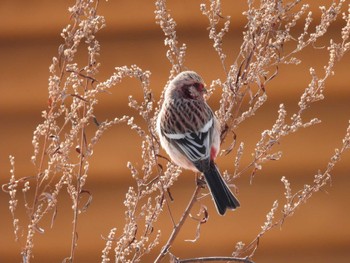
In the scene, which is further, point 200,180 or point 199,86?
point 199,86

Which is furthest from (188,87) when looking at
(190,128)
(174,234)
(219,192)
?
(174,234)

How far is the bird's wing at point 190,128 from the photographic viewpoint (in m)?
3.52

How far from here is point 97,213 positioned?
4863 millimetres

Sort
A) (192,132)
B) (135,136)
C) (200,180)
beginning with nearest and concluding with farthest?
1. (200,180)
2. (192,132)
3. (135,136)

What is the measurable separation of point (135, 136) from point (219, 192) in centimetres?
167

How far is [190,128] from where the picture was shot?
12.3ft

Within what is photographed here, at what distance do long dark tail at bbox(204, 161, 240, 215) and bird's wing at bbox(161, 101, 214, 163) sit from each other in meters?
0.10

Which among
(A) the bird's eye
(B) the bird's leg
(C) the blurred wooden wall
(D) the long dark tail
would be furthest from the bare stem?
(C) the blurred wooden wall

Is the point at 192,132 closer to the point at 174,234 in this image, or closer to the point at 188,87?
the point at 188,87

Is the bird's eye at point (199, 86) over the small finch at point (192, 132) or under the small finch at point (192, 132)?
over

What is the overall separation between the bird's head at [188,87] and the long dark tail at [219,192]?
454mm

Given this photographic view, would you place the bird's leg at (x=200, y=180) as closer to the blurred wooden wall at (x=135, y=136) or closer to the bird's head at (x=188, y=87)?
the bird's head at (x=188, y=87)

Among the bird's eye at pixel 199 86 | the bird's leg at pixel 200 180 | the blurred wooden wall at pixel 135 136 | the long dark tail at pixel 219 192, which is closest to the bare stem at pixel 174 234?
the long dark tail at pixel 219 192

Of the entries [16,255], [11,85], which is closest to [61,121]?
[11,85]
